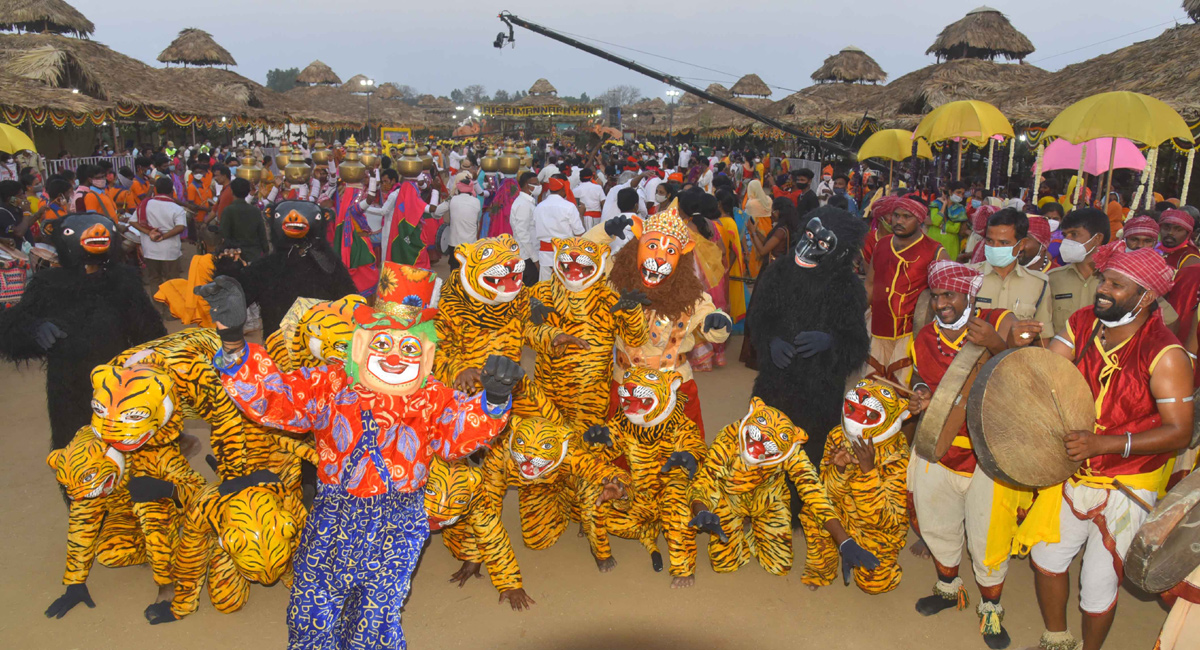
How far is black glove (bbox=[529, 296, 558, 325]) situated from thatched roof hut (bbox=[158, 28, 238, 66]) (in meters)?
28.5

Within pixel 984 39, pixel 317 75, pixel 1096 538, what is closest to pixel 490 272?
pixel 1096 538

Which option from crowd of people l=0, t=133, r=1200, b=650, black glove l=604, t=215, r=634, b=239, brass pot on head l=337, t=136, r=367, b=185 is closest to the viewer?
crowd of people l=0, t=133, r=1200, b=650

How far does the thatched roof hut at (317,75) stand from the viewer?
1598 inches

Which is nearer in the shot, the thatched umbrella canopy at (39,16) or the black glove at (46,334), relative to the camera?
the black glove at (46,334)

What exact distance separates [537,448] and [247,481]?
1.28 meters

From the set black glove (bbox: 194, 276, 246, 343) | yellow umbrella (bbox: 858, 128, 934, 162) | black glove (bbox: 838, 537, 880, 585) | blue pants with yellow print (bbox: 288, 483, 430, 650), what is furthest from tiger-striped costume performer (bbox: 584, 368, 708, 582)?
yellow umbrella (bbox: 858, 128, 934, 162)

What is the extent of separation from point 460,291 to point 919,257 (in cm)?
273

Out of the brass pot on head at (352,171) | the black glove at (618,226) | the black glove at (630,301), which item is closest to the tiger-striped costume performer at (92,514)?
the black glove at (630,301)

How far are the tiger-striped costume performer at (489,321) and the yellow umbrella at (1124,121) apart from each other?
15.9 feet

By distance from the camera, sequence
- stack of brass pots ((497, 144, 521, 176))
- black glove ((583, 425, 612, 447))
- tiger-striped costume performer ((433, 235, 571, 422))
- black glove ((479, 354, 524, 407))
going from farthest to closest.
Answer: stack of brass pots ((497, 144, 521, 176)) → tiger-striped costume performer ((433, 235, 571, 422)) → black glove ((583, 425, 612, 447)) → black glove ((479, 354, 524, 407))

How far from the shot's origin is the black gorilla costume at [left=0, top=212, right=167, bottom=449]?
149 inches

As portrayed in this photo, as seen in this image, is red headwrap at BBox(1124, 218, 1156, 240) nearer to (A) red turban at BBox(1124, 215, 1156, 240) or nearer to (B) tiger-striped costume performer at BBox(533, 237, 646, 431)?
(A) red turban at BBox(1124, 215, 1156, 240)

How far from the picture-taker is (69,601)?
356 cm

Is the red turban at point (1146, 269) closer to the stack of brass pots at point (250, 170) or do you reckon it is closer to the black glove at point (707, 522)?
the black glove at point (707, 522)
